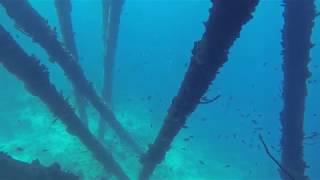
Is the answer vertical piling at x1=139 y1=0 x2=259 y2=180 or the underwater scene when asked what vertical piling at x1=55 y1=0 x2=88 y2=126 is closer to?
the underwater scene

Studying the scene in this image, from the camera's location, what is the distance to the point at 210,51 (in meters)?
4.84

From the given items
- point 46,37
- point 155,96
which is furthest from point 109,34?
point 155,96

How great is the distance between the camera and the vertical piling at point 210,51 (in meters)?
4.13

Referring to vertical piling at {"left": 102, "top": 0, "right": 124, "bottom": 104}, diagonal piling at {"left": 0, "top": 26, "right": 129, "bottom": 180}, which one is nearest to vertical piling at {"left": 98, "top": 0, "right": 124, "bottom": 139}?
vertical piling at {"left": 102, "top": 0, "right": 124, "bottom": 104}

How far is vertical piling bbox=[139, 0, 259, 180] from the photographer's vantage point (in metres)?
4.13

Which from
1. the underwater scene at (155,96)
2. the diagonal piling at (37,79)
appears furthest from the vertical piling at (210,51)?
the diagonal piling at (37,79)

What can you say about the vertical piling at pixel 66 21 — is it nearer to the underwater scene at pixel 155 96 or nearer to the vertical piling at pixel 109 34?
the underwater scene at pixel 155 96

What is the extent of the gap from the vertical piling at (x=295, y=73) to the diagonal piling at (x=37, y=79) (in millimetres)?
4704

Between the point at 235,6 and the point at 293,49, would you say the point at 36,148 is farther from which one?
the point at 235,6

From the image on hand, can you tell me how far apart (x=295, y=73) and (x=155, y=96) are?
97.6 ft

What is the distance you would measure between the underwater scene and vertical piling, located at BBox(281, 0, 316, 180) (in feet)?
0.06

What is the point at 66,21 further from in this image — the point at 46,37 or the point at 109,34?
the point at 46,37

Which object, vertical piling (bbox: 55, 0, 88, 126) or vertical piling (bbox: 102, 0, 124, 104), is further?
vertical piling (bbox: 102, 0, 124, 104)

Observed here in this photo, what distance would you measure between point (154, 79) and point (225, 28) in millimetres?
38652
